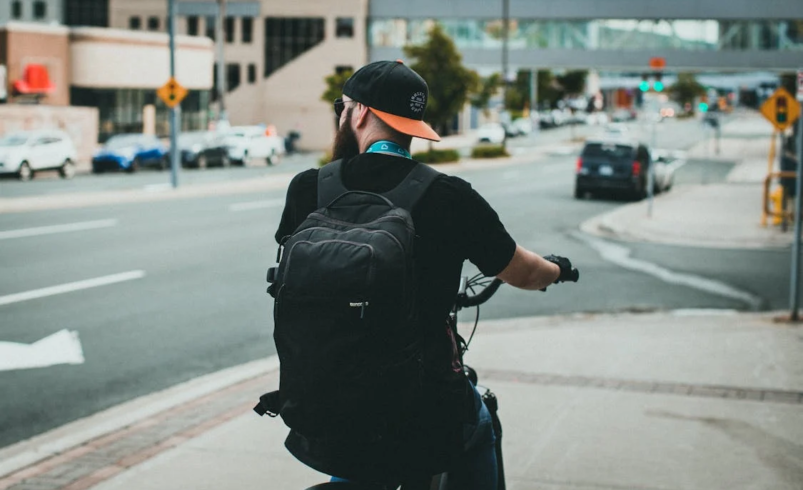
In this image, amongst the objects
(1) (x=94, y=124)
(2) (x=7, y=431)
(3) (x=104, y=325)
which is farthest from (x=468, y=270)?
(1) (x=94, y=124)

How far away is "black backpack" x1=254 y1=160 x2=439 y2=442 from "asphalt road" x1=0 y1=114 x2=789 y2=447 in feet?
14.8

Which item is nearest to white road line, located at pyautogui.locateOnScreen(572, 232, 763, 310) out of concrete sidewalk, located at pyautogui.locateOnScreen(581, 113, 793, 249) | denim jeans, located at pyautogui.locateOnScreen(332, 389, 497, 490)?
concrete sidewalk, located at pyautogui.locateOnScreen(581, 113, 793, 249)

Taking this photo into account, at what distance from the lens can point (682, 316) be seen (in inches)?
446

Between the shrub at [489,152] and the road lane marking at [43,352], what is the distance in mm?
42301

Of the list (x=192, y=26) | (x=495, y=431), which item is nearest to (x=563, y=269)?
(x=495, y=431)

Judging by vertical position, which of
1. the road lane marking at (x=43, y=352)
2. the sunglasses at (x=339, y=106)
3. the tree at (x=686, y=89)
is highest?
the tree at (x=686, y=89)

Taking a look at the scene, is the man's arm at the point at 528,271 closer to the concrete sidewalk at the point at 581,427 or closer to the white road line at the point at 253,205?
the concrete sidewalk at the point at 581,427

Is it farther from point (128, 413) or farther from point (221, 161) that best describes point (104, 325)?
point (221, 161)

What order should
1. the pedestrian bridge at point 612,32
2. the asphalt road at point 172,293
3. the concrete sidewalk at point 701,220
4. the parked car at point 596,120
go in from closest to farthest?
the asphalt road at point 172,293, the concrete sidewalk at point 701,220, the pedestrian bridge at point 612,32, the parked car at point 596,120

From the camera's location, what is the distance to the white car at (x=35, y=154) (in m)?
35.3

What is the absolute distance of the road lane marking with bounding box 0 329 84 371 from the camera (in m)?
8.59

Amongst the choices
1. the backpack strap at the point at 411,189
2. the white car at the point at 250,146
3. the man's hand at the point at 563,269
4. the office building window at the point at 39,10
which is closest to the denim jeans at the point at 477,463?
the man's hand at the point at 563,269

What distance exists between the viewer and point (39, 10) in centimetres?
9056

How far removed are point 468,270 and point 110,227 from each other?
290 inches
